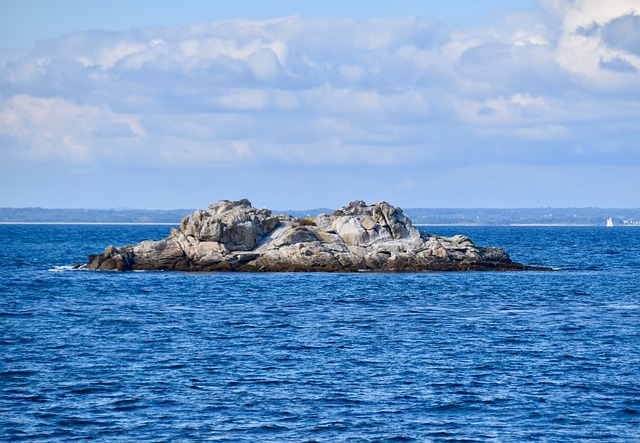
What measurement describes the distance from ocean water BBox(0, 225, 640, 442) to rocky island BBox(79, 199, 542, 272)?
41.0 feet

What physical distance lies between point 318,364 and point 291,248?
4458 cm

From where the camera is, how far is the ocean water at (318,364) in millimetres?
28391

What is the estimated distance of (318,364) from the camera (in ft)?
124

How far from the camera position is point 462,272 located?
83.1 m

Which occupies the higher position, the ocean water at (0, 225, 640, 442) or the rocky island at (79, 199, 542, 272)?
the rocky island at (79, 199, 542, 272)

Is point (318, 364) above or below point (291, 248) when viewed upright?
below

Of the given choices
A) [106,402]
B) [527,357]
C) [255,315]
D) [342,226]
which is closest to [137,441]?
[106,402]

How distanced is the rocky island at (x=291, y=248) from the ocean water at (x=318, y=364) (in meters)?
12.5

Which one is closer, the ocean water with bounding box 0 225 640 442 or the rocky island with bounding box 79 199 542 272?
the ocean water with bounding box 0 225 640 442

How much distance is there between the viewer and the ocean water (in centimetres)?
2839

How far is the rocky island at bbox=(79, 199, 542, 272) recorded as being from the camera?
82.0 meters

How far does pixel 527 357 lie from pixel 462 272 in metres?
43.7

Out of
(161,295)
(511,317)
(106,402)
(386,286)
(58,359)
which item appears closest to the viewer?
(106,402)

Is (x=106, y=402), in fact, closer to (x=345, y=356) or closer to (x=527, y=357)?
(x=345, y=356)
